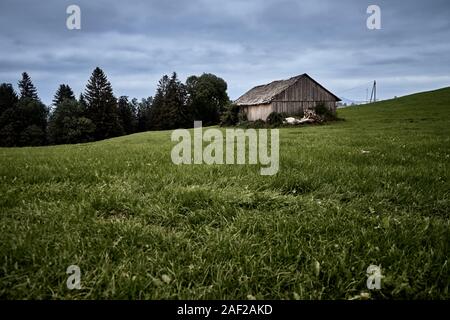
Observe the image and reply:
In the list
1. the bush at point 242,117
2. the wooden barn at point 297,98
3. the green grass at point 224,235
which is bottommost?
the green grass at point 224,235

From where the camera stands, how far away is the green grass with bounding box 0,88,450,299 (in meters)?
2.45

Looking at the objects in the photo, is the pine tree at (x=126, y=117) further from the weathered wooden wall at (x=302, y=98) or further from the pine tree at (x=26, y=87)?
the weathered wooden wall at (x=302, y=98)

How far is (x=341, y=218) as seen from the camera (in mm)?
3717

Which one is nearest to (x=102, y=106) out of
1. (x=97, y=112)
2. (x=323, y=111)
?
(x=97, y=112)

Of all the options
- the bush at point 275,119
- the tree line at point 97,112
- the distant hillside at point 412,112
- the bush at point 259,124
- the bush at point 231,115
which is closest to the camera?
the distant hillside at point 412,112

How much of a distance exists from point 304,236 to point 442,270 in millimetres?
1281

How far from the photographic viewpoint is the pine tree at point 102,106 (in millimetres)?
67750

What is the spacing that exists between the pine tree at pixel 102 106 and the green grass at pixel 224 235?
66971mm

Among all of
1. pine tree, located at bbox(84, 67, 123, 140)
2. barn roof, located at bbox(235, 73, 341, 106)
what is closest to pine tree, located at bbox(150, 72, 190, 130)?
pine tree, located at bbox(84, 67, 123, 140)

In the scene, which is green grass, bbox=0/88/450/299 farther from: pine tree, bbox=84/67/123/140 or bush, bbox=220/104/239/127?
pine tree, bbox=84/67/123/140

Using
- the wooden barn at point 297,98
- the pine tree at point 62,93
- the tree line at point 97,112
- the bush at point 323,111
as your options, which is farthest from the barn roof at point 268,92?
the pine tree at point 62,93

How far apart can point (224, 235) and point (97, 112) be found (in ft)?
241

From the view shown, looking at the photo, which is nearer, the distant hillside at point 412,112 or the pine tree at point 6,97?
the distant hillside at point 412,112
